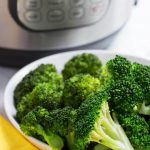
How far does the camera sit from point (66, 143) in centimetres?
70

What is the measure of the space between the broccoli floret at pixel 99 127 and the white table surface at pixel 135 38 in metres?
0.39

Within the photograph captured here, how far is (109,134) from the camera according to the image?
0.66m

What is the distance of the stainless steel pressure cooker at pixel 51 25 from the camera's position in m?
0.89

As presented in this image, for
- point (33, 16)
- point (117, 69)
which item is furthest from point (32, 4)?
point (117, 69)

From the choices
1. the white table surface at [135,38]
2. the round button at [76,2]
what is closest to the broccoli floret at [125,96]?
the round button at [76,2]

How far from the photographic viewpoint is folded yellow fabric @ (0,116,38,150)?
0.75m

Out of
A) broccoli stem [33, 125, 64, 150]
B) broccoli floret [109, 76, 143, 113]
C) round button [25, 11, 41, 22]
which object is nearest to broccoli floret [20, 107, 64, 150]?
broccoli stem [33, 125, 64, 150]

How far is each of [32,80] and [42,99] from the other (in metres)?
0.07

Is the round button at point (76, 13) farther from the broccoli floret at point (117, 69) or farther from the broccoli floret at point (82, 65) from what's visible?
the broccoli floret at point (117, 69)

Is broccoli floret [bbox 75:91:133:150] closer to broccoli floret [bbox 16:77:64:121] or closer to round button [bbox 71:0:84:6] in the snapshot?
broccoli floret [bbox 16:77:64:121]

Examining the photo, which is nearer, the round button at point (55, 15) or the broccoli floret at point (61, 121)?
the broccoli floret at point (61, 121)

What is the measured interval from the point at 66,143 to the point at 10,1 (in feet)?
1.07

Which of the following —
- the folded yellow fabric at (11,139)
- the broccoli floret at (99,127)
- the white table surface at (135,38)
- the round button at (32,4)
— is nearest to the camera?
the broccoli floret at (99,127)

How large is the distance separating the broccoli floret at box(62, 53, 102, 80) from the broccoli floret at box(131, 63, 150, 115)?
134 millimetres
